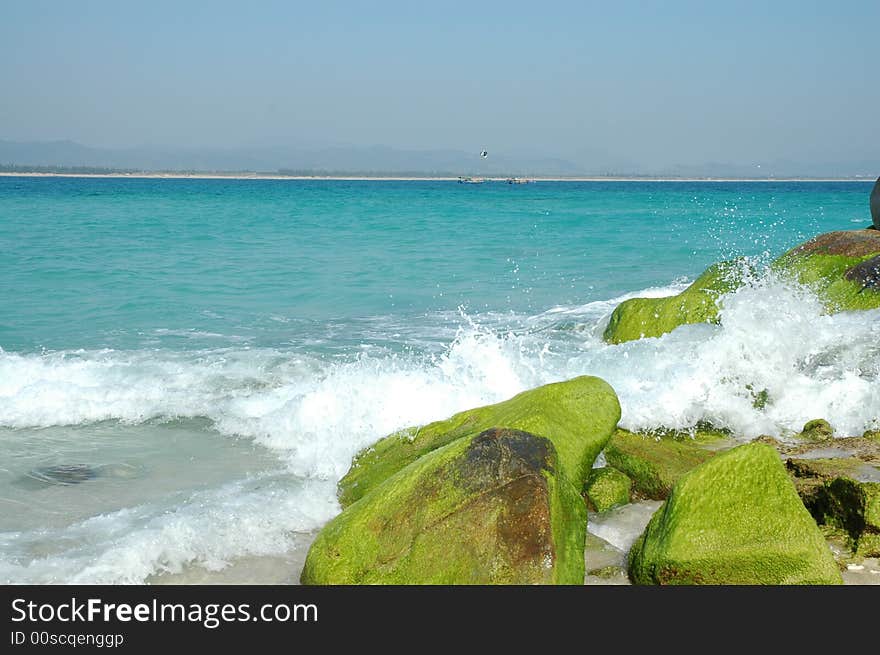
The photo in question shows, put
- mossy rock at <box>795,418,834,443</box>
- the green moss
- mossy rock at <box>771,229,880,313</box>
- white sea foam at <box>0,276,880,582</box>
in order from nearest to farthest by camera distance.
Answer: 1. the green moss
2. white sea foam at <box>0,276,880,582</box>
3. mossy rock at <box>795,418,834,443</box>
4. mossy rock at <box>771,229,880,313</box>

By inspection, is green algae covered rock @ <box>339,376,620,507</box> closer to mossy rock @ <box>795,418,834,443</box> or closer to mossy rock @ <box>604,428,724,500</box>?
mossy rock @ <box>604,428,724,500</box>

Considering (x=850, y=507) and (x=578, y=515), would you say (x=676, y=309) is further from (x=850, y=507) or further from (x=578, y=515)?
(x=578, y=515)

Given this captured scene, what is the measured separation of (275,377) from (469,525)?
593cm

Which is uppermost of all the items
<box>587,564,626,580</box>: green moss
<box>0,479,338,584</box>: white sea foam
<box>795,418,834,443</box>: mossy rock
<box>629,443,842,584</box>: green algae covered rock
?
<box>629,443,842,584</box>: green algae covered rock

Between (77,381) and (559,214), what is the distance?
33.4 m

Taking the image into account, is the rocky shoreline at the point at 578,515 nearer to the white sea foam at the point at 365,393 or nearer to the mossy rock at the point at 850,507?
the mossy rock at the point at 850,507

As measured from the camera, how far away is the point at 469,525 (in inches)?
164

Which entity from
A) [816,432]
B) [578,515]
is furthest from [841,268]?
[578,515]

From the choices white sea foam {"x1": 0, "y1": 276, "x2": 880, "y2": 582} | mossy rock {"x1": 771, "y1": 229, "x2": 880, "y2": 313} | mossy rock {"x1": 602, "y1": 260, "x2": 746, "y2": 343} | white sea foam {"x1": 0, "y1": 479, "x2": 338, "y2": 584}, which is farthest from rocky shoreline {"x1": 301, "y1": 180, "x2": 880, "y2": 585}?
mossy rock {"x1": 602, "y1": 260, "x2": 746, "y2": 343}

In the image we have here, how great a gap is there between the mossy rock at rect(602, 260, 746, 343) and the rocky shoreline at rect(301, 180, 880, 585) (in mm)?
4440

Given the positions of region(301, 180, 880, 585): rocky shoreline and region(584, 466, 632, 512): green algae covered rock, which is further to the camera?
region(584, 466, 632, 512): green algae covered rock

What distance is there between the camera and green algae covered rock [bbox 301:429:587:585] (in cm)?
406
